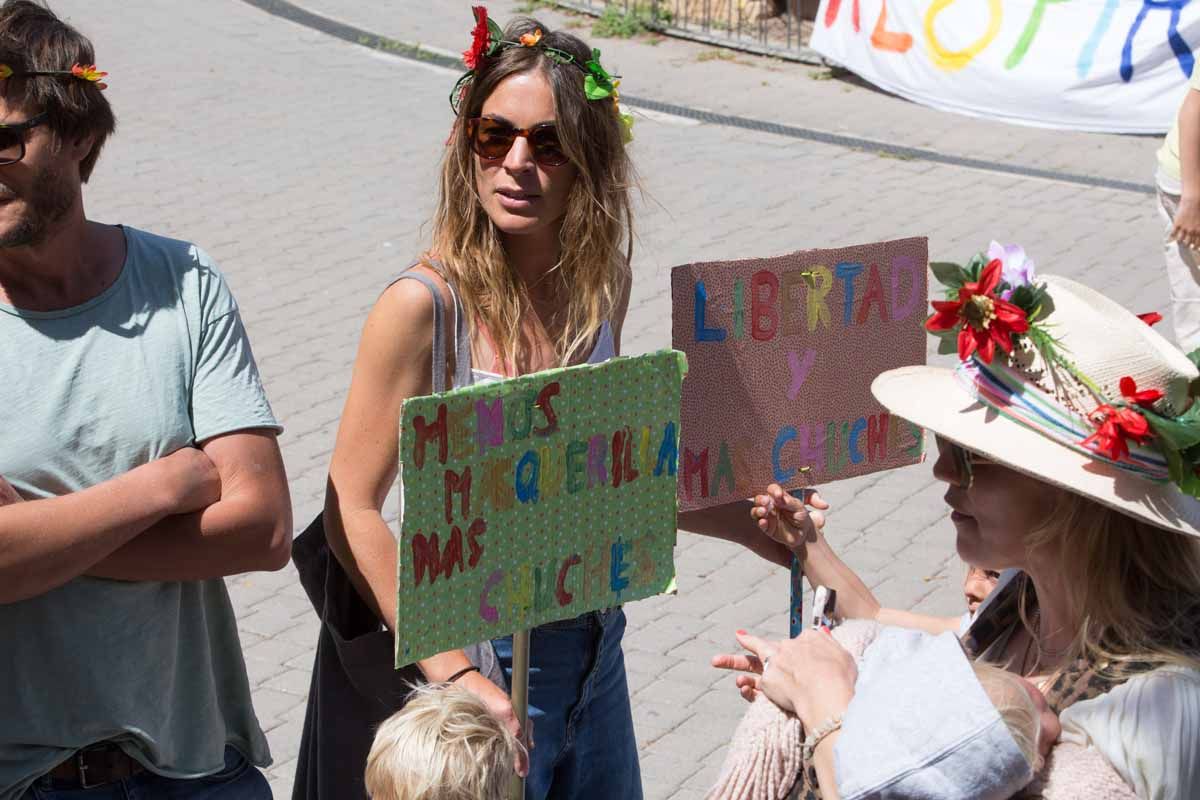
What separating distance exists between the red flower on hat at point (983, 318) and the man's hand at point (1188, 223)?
11.5 feet

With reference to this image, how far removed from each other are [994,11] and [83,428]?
9.88 metres

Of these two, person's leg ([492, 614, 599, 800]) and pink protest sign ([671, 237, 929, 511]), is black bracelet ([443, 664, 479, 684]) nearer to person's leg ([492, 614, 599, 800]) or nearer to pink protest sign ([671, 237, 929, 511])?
person's leg ([492, 614, 599, 800])

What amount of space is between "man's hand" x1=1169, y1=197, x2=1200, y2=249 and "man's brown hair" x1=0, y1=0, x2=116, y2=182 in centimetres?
427

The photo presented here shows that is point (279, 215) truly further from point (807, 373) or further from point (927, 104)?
point (807, 373)

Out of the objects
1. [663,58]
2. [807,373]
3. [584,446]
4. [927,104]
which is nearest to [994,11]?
[927,104]

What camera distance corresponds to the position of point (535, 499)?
237 cm

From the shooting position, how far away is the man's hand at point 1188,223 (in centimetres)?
543

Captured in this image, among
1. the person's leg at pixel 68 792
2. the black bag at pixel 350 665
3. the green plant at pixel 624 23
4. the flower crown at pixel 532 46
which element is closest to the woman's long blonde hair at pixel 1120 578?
the black bag at pixel 350 665

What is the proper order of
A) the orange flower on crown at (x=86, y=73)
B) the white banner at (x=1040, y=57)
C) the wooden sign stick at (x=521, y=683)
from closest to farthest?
the orange flower on crown at (x=86, y=73), the wooden sign stick at (x=521, y=683), the white banner at (x=1040, y=57)

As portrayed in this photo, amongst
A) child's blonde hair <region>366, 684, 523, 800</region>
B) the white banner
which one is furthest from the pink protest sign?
the white banner

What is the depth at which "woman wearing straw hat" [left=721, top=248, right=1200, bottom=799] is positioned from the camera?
1.99 m

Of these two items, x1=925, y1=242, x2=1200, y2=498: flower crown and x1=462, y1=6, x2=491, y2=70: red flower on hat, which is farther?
x1=462, y1=6, x2=491, y2=70: red flower on hat

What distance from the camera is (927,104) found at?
11406mm

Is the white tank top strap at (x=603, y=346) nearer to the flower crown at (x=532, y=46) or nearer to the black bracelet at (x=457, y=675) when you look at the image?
the flower crown at (x=532, y=46)
